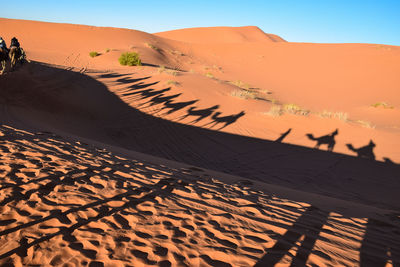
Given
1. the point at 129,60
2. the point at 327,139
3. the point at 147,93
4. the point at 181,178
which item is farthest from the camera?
the point at 129,60

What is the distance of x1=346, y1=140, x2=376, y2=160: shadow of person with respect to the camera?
846 centimetres

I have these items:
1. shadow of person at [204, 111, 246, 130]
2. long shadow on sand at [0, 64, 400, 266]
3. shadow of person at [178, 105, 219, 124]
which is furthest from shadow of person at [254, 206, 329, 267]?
shadow of person at [178, 105, 219, 124]

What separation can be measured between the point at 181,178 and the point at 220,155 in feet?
11.2

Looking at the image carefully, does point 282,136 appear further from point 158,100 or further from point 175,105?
point 158,100

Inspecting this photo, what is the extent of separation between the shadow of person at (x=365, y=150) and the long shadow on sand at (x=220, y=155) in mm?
469

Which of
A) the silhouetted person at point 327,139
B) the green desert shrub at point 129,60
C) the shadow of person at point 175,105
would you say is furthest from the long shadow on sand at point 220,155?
the green desert shrub at point 129,60

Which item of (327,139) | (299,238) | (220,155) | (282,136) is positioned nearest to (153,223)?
(299,238)

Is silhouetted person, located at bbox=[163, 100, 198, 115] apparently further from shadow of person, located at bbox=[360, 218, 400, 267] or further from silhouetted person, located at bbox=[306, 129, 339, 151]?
shadow of person, located at bbox=[360, 218, 400, 267]

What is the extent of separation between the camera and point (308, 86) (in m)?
27.9

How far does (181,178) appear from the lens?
5.34 m

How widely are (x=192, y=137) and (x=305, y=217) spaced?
5.97m

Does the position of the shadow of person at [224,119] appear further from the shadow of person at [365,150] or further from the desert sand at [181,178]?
the shadow of person at [365,150]

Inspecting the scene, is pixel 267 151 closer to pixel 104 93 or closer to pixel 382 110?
pixel 104 93

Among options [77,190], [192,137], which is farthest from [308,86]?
[77,190]
